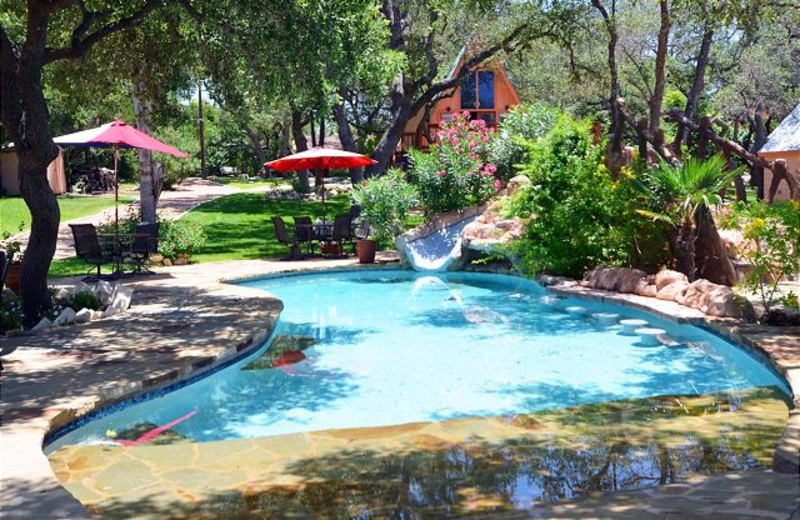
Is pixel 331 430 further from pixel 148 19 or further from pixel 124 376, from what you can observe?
pixel 148 19

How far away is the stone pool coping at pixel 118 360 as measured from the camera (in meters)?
5.78

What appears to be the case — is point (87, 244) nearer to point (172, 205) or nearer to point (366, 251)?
point (366, 251)

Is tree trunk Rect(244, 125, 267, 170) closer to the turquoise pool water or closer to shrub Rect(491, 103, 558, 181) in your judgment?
shrub Rect(491, 103, 558, 181)

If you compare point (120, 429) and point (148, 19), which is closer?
point (120, 429)

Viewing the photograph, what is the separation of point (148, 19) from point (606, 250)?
29.2 feet

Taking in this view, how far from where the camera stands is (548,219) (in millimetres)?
15789

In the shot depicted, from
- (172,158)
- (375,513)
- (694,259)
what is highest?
(172,158)

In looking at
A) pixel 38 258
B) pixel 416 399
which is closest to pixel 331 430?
pixel 416 399

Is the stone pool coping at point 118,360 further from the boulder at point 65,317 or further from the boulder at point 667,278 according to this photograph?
the boulder at point 667,278

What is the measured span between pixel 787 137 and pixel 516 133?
1595 centimetres

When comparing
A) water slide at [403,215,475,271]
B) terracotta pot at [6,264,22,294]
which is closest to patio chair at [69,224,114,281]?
terracotta pot at [6,264,22,294]

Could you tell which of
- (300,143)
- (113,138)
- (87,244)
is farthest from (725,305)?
(300,143)

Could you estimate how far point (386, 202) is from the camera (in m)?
20.9

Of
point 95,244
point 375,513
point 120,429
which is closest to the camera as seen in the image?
point 375,513
